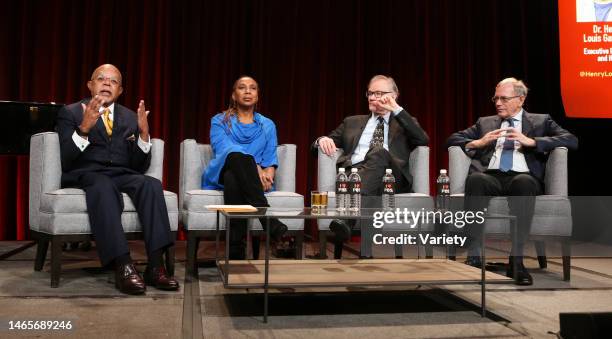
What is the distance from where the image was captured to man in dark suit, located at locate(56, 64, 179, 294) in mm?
2385

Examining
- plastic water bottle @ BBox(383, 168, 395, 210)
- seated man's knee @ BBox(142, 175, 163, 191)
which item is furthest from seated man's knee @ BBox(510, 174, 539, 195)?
seated man's knee @ BBox(142, 175, 163, 191)

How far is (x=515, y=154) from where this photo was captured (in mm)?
3062

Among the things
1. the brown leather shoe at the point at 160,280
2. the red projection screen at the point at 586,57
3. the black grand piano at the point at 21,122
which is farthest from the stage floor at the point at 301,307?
the red projection screen at the point at 586,57

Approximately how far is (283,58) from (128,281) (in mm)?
2878

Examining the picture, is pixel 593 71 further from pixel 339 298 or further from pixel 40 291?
pixel 40 291

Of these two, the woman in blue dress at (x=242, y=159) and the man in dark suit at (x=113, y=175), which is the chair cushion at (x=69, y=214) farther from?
the woman in blue dress at (x=242, y=159)

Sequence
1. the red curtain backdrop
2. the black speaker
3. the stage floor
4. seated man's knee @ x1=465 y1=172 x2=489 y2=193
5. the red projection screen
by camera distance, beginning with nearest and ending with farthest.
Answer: the black speaker → the stage floor → seated man's knee @ x1=465 y1=172 x2=489 y2=193 → the red projection screen → the red curtain backdrop

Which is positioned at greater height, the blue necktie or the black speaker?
the blue necktie

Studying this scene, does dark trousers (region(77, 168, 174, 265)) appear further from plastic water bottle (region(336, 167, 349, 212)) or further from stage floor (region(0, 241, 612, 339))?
plastic water bottle (region(336, 167, 349, 212))

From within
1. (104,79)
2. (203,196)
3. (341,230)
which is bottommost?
(341,230)

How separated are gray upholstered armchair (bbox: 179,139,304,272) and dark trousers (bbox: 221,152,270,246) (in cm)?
11

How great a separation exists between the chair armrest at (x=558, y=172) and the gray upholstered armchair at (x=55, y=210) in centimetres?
192

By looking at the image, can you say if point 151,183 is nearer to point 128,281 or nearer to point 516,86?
point 128,281

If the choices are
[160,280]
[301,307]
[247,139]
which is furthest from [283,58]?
[301,307]
